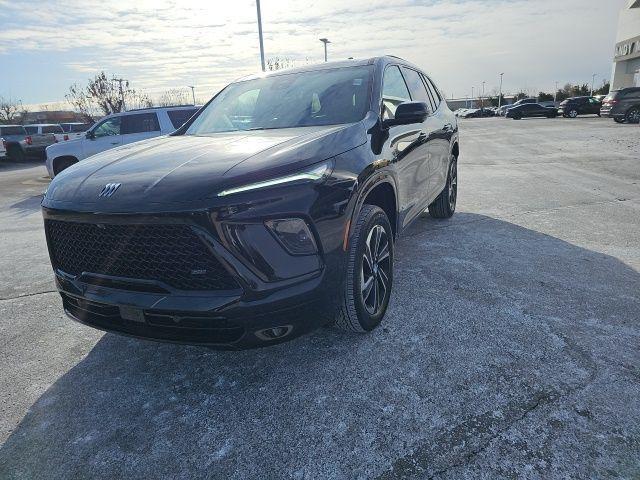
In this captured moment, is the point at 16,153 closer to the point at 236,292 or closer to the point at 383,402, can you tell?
the point at 236,292

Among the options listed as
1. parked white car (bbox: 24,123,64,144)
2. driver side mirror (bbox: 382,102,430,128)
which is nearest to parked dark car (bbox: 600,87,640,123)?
driver side mirror (bbox: 382,102,430,128)

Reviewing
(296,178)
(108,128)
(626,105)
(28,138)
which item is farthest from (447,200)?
(626,105)

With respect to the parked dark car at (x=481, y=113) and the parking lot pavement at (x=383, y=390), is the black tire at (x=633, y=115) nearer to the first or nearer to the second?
the parking lot pavement at (x=383, y=390)

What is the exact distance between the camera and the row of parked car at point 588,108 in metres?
22.7

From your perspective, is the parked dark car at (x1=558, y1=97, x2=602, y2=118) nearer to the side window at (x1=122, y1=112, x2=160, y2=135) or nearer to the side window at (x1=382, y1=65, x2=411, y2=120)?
the side window at (x1=122, y1=112, x2=160, y2=135)

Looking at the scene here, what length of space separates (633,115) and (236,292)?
88.7 ft

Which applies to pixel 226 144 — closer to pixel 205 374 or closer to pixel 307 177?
pixel 307 177

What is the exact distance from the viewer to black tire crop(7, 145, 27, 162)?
19.5 metres

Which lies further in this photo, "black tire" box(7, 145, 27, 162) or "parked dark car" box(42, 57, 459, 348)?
"black tire" box(7, 145, 27, 162)

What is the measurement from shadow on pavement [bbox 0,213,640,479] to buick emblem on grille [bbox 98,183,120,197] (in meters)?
1.13

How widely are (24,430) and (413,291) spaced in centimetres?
269

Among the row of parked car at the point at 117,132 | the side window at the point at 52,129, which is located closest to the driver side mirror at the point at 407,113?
the row of parked car at the point at 117,132

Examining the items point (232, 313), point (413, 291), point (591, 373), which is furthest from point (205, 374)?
point (591, 373)

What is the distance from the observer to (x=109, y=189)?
233 cm
